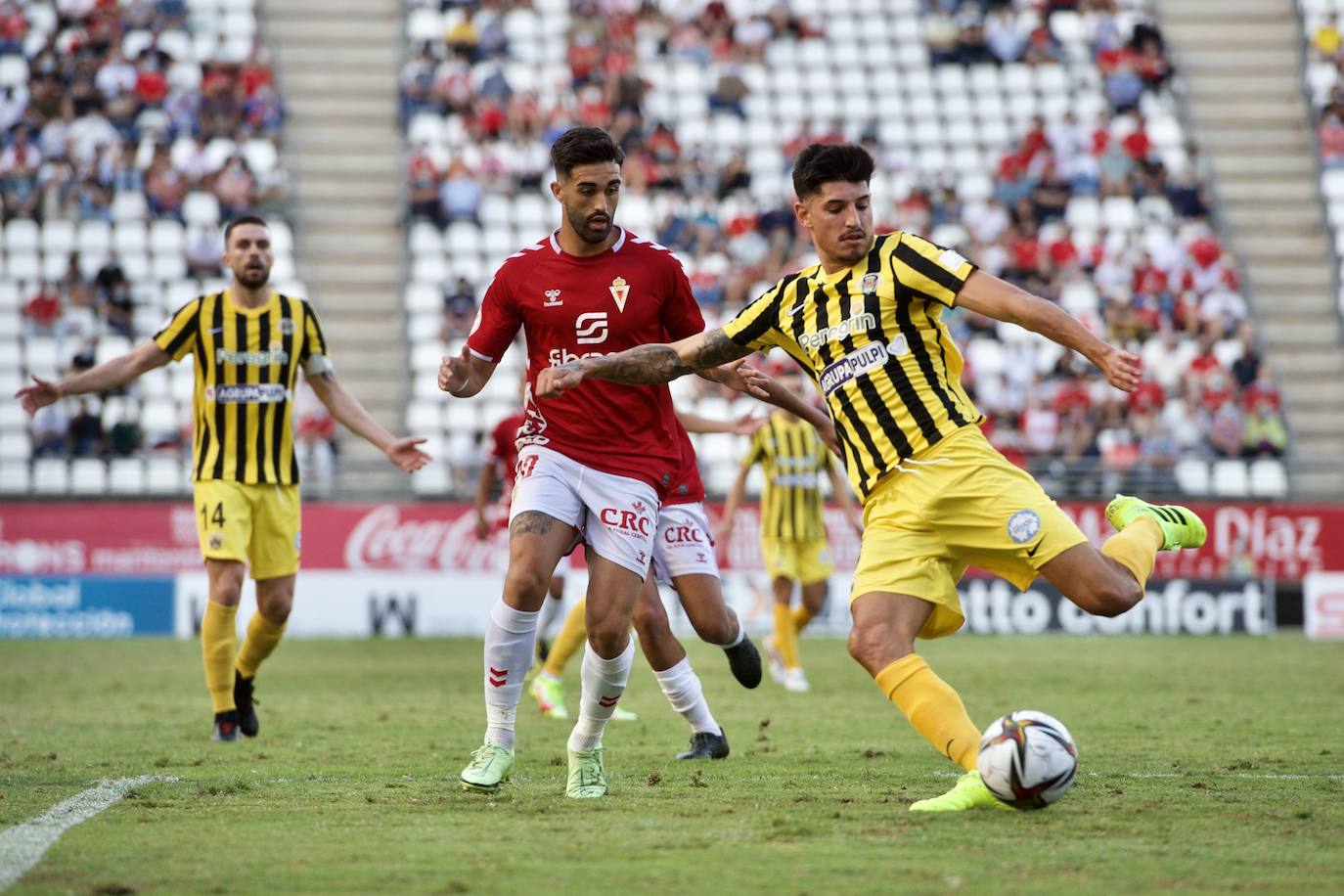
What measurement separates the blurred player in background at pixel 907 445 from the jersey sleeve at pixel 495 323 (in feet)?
2.13

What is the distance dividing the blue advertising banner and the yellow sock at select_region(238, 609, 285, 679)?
11285 millimetres

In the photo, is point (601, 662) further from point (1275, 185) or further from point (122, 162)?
point (1275, 185)

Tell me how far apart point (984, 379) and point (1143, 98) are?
26.6 feet

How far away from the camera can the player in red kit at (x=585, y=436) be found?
7168 mm

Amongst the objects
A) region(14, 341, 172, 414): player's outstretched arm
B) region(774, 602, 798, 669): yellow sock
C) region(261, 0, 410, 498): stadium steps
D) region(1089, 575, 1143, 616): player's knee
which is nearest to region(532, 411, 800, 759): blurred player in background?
region(1089, 575, 1143, 616): player's knee

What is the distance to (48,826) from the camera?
20.6 ft

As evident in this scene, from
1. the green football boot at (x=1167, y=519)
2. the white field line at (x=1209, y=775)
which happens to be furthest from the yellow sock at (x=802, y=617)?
the green football boot at (x=1167, y=519)

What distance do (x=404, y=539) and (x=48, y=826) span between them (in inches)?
603

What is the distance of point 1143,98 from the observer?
1172 inches

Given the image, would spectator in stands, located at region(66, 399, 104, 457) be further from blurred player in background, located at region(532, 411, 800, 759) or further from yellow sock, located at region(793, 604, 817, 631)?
blurred player in background, located at region(532, 411, 800, 759)

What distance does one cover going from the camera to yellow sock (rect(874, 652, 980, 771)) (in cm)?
642

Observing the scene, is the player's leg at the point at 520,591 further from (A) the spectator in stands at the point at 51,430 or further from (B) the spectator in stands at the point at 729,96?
(B) the spectator in stands at the point at 729,96

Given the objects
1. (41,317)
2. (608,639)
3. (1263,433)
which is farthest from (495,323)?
(1263,433)

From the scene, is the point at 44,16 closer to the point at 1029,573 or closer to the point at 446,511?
the point at 446,511
